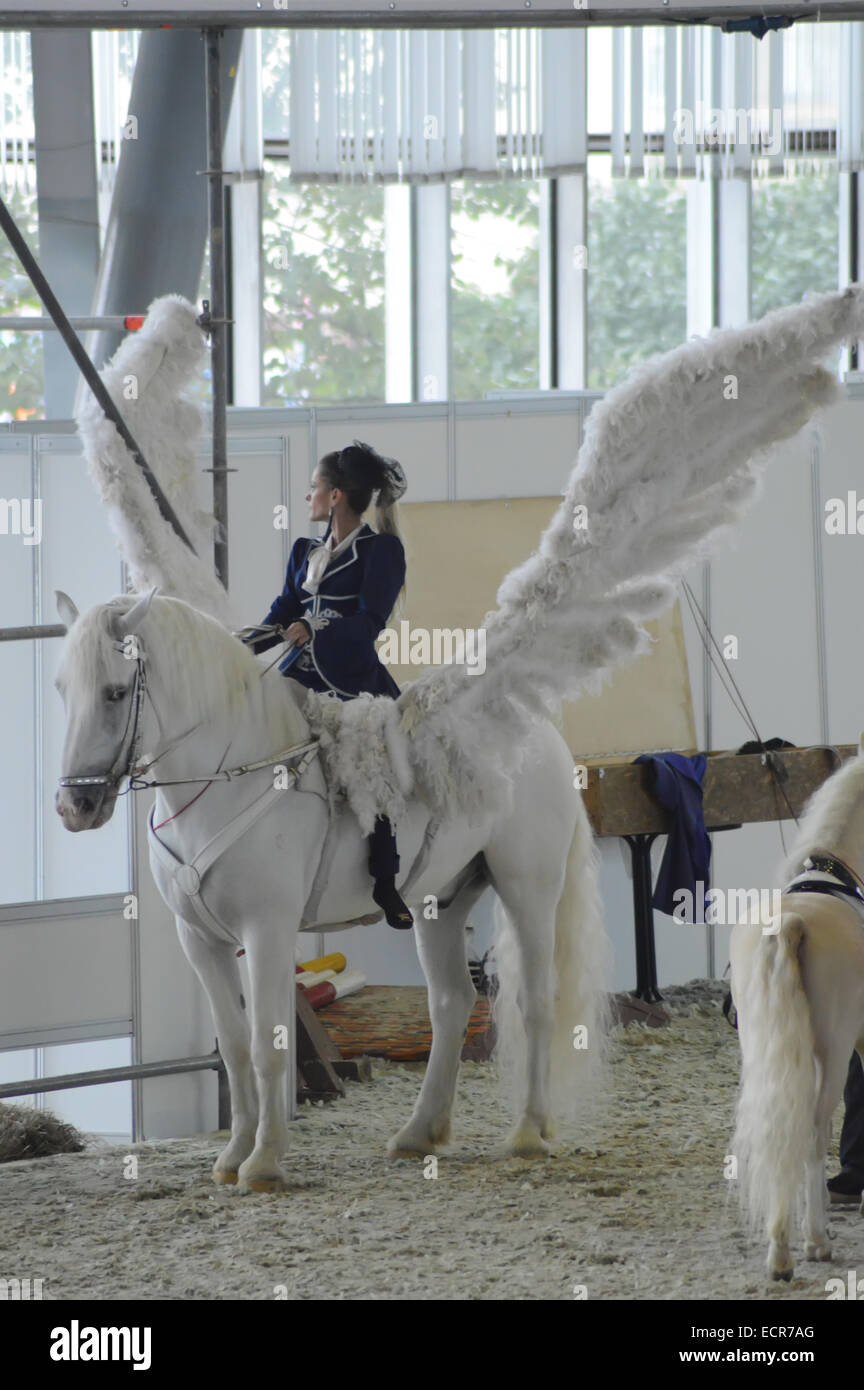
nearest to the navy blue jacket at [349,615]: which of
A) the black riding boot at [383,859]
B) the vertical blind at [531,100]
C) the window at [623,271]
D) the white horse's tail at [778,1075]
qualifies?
the black riding boot at [383,859]

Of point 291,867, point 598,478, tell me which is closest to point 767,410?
point 598,478

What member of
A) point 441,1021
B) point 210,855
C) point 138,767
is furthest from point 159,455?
point 441,1021

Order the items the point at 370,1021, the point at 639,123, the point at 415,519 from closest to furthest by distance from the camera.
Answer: the point at 370,1021 → the point at 415,519 → the point at 639,123

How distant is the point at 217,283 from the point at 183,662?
1509mm

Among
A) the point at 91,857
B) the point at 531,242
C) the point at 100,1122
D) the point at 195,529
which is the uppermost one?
the point at 531,242

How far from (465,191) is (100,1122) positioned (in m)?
5.84

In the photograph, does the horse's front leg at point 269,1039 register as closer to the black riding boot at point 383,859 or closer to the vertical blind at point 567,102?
the black riding boot at point 383,859

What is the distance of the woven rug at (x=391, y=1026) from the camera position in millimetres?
5520

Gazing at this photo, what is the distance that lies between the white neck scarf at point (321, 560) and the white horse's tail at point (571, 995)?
1.07 m

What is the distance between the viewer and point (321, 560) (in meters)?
4.01

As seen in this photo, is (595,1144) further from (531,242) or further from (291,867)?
(531,242)

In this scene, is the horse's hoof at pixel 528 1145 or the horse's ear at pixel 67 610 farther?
the horse's hoof at pixel 528 1145

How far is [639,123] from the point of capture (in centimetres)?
811

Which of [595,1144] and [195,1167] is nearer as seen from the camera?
[195,1167]
